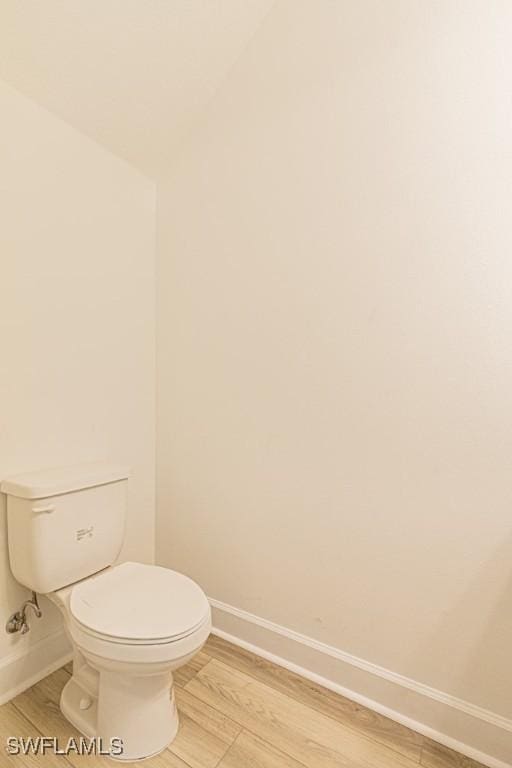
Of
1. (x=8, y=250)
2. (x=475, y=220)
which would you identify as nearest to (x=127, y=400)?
(x=8, y=250)

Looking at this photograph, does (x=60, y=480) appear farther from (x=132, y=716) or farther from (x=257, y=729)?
(x=257, y=729)

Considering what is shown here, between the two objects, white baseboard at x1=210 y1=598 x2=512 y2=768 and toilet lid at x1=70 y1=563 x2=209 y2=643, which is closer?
toilet lid at x1=70 y1=563 x2=209 y2=643

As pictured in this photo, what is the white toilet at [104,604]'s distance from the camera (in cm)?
100

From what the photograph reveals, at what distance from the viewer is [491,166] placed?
1100 mm

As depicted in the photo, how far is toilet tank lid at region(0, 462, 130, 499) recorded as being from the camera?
1.18 m

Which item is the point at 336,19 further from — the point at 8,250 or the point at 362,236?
the point at 8,250

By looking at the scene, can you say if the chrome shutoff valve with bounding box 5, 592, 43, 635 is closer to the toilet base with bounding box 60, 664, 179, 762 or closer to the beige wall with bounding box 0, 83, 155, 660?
the beige wall with bounding box 0, 83, 155, 660

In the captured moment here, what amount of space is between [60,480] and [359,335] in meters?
1.08

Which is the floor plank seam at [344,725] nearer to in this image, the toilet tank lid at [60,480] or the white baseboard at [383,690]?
the white baseboard at [383,690]

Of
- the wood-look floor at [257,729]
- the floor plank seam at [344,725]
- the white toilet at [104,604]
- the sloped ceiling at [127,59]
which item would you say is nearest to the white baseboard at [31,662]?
the wood-look floor at [257,729]

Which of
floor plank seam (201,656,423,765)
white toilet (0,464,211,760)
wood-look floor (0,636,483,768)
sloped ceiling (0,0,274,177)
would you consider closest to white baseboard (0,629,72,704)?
wood-look floor (0,636,483,768)

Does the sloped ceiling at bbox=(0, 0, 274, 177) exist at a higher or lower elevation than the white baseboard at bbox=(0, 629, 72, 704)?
higher

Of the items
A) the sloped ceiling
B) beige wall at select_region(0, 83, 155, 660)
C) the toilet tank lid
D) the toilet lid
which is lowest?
the toilet lid

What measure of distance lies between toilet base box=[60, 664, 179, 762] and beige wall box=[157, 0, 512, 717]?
51cm
